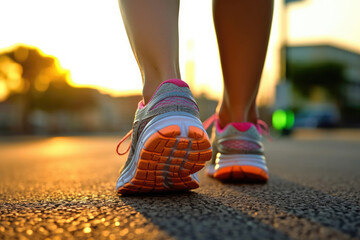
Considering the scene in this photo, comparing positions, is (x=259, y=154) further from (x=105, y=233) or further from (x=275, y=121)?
(x=275, y=121)

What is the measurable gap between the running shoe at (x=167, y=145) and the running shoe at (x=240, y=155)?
29cm

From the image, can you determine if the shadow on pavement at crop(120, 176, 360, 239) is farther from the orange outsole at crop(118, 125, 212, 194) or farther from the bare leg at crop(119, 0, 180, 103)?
the bare leg at crop(119, 0, 180, 103)

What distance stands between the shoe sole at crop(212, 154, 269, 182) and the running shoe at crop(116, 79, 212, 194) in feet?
0.94

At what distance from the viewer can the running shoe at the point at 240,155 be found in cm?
122

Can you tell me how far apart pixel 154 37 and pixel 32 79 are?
64.5ft

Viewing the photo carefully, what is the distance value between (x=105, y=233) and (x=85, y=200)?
1.09 ft

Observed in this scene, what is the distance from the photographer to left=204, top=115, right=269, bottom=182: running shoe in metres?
1.22

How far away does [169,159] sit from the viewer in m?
0.87

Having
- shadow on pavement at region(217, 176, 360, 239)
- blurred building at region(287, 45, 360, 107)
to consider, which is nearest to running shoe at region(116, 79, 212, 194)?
shadow on pavement at region(217, 176, 360, 239)

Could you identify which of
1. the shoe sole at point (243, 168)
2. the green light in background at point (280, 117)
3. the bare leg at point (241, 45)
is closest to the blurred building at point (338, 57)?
the green light in background at point (280, 117)

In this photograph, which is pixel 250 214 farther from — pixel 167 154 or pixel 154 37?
pixel 154 37

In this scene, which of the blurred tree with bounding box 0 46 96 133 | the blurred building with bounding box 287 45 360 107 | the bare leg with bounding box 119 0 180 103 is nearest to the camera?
the bare leg with bounding box 119 0 180 103

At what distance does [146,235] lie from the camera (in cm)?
59

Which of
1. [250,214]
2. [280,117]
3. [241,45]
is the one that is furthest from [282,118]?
[250,214]
